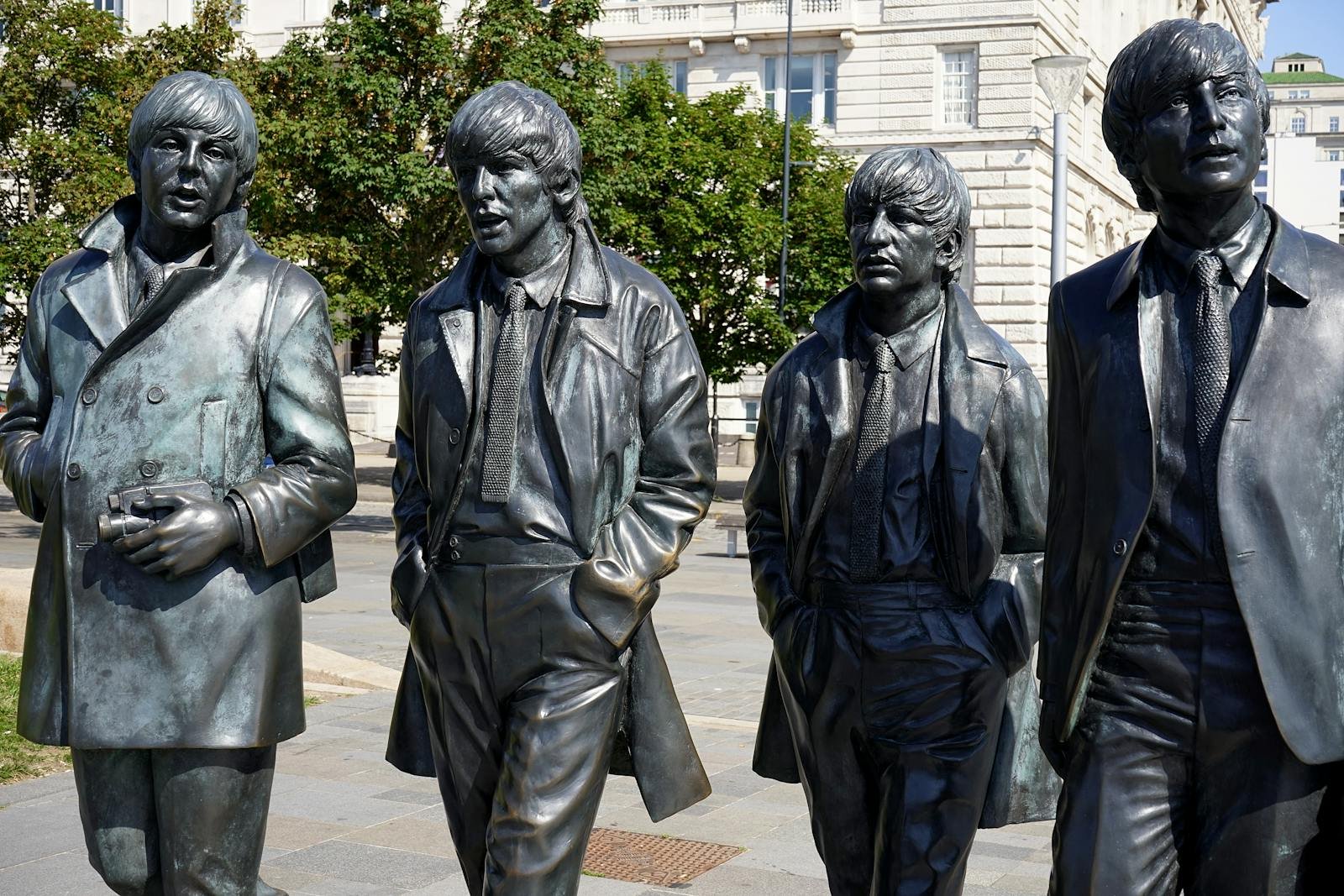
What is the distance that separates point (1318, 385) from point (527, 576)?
186cm

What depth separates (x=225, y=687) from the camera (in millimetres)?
4000

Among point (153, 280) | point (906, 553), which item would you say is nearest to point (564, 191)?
point (153, 280)

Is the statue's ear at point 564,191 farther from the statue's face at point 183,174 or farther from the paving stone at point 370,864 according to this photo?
the paving stone at point 370,864

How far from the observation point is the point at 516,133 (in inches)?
165

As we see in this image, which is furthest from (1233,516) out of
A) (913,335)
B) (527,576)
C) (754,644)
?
(754,644)

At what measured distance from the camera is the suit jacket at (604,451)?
4.18 meters

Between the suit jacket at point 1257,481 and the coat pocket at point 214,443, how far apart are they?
1953mm

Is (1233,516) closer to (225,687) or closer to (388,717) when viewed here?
(225,687)

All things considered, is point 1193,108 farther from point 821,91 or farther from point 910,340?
point 821,91

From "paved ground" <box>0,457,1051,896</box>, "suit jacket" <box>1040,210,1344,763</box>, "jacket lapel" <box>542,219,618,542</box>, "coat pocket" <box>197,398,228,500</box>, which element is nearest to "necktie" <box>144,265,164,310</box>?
"coat pocket" <box>197,398,228,500</box>

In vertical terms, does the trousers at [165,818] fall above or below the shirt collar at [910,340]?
below

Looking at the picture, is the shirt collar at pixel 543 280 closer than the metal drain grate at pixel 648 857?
Yes

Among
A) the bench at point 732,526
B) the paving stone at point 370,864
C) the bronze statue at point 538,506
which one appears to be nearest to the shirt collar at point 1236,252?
the bronze statue at point 538,506

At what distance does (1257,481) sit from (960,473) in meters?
1.05
